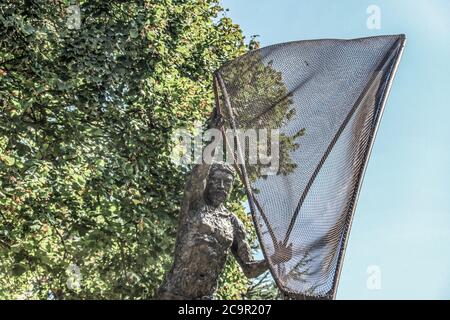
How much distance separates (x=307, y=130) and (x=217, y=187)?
121 centimetres

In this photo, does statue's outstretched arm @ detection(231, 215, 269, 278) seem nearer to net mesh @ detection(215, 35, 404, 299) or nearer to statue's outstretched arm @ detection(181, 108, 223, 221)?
net mesh @ detection(215, 35, 404, 299)

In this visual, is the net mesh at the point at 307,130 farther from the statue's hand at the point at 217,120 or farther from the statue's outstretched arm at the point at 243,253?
the statue's outstretched arm at the point at 243,253

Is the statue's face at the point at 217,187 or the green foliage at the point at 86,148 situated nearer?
the statue's face at the point at 217,187

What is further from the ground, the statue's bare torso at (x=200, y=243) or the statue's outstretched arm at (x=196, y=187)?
the statue's outstretched arm at (x=196, y=187)

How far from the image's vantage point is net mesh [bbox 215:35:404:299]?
29.7 ft

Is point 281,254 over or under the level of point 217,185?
under

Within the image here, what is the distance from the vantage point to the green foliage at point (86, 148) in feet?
44.5

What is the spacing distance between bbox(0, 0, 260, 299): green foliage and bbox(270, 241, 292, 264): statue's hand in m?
4.70

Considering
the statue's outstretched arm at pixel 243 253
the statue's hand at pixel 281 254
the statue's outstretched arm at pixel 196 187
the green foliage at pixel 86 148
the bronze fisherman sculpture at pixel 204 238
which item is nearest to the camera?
the bronze fisherman sculpture at pixel 204 238

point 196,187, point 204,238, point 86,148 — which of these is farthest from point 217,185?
point 86,148

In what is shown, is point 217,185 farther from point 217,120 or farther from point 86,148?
point 86,148

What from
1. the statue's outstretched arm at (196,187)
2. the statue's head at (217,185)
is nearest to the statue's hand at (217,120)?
the statue's outstretched arm at (196,187)

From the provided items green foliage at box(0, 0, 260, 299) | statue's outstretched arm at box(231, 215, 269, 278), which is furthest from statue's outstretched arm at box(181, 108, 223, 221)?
green foliage at box(0, 0, 260, 299)

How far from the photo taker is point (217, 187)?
9.24 meters
